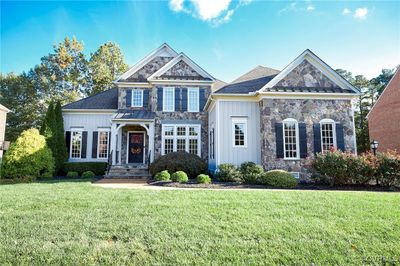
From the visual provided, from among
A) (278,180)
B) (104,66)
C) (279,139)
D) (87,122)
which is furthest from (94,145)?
(104,66)

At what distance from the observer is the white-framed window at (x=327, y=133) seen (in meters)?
12.4

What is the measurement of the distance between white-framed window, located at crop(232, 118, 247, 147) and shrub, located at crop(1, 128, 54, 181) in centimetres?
1036

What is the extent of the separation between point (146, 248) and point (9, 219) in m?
3.22

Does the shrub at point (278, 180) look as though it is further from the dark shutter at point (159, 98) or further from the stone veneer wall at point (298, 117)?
the dark shutter at point (159, 98)

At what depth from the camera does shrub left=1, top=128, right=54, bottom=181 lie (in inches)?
457

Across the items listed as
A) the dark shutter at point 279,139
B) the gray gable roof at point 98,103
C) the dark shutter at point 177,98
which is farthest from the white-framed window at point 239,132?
the gray gable roof at point 98,103

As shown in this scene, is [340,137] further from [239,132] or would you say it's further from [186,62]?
[186,62]

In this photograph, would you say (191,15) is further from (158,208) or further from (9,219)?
(9,219)

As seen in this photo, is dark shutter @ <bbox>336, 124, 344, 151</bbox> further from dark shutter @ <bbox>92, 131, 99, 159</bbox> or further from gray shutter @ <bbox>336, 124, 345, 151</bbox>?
dark shutter @ <bbox>92, 131, 99, 159</bbox>

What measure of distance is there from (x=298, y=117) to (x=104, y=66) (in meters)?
22.6

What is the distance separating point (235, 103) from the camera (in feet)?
42.6

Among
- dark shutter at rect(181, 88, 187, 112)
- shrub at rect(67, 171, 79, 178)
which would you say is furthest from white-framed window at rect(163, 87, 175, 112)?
shrub at rect(67, 171, 79, 178)

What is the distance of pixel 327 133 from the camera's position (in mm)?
12570

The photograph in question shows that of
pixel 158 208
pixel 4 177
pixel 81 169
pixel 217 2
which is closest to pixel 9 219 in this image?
pixel 158 208
